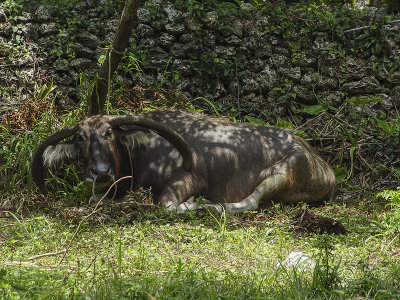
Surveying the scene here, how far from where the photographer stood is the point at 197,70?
7.69 metres

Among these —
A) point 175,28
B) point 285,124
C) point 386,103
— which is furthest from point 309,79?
point 175,28

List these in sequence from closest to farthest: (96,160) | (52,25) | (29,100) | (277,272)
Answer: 1. (277,272)
2. (96,160)
3. (29,100)
4. (52,25)

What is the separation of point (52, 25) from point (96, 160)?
10.3 feet

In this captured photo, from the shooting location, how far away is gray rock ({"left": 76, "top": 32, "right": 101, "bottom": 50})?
759cm

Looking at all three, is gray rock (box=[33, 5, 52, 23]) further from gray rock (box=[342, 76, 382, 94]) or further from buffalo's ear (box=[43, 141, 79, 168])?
gray rock (box=[342, 76, 382, 94])

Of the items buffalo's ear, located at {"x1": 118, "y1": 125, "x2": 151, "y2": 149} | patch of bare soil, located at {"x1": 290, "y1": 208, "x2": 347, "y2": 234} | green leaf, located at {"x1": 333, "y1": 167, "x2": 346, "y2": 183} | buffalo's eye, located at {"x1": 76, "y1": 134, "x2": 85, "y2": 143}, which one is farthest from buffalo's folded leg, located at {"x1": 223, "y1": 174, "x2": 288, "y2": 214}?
buffalo's eye, located at {"x1": 76, "y1": 134, "x2": 85, "y2": 143}

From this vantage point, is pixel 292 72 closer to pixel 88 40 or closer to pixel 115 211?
pixel 88 40

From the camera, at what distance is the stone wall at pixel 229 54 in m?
7.50

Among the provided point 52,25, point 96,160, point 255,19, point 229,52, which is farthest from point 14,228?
point 255,19

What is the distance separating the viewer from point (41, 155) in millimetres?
5621

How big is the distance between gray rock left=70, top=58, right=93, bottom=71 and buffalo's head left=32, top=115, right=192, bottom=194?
6.45 ft

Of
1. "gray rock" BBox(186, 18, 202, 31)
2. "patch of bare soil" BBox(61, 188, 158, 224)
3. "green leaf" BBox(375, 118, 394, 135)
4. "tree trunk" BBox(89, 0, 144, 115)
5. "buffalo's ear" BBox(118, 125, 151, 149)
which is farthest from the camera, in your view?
"gray rock" BBox(186, 18, 202, 31)

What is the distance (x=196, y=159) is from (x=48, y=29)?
10.2 ft

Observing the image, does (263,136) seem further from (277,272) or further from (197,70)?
(277,272)
